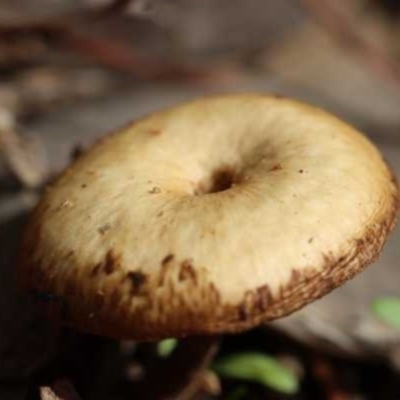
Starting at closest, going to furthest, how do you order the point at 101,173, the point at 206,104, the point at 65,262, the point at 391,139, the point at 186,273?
1. the point at 186,273
2. the point at 65,262
3. the point at 101,173
4. the point at 206,104
5. the point at 391,139

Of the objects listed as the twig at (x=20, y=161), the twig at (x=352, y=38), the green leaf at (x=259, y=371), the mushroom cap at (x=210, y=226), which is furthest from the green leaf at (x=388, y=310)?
the twig at (x=352, y=38)

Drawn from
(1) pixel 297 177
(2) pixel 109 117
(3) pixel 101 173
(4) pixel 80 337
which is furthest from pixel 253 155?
(2) pixel 109 117

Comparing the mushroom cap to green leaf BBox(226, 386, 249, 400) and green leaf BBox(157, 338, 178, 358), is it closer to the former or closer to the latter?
green leaf BBox(157, 338, 178, 358)

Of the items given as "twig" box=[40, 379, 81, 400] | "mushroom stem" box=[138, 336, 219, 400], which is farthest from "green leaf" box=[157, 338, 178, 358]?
"twig" box=[40, 379, 81, 400]

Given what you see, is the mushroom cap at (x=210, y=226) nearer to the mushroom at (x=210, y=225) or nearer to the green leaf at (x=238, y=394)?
the mushroom at (x=210, y=225)

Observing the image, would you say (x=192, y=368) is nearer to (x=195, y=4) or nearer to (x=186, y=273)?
(x=186, y=273)

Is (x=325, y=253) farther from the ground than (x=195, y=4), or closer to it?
farther from the ground

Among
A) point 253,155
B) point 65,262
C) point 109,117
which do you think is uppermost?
point 253,155
